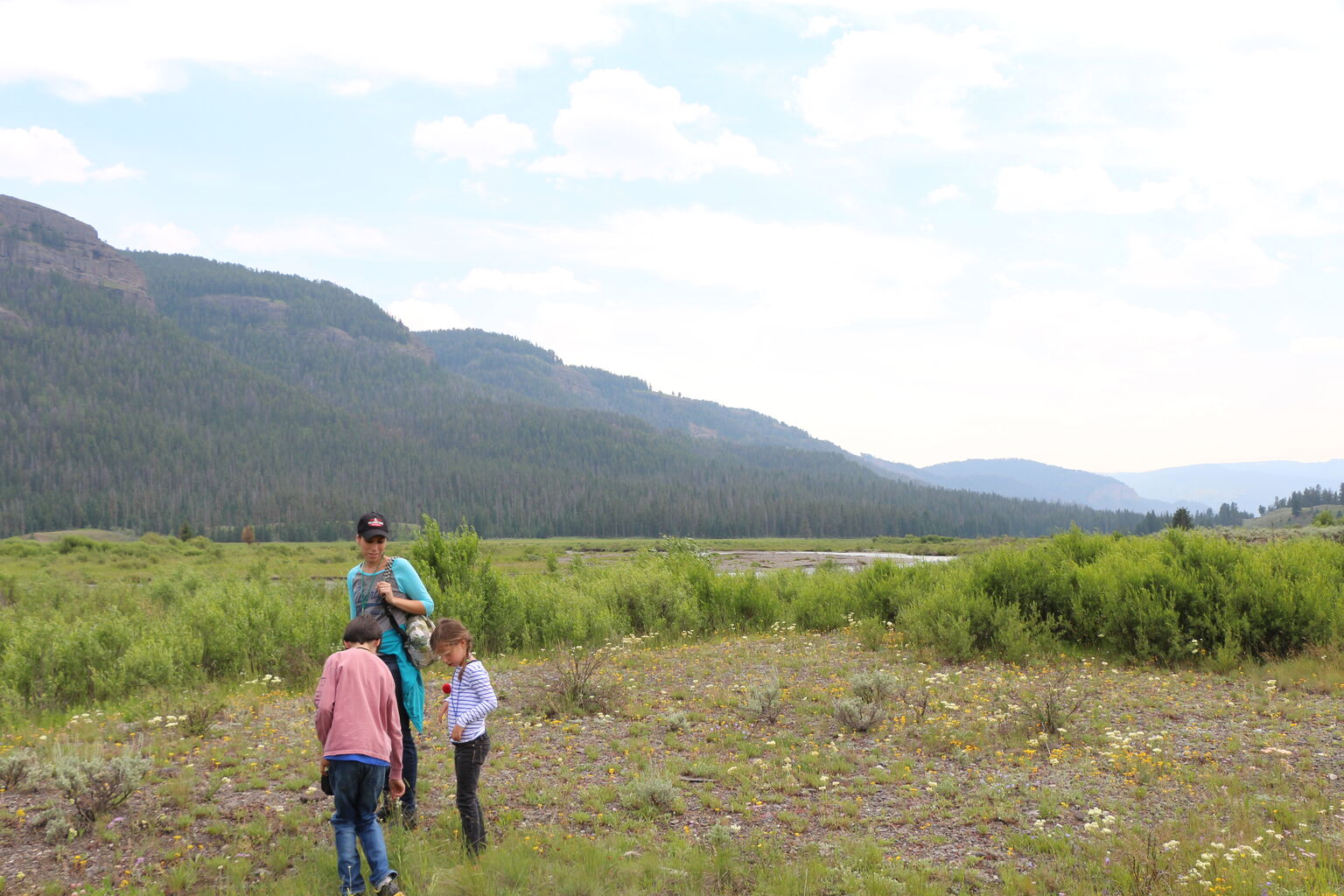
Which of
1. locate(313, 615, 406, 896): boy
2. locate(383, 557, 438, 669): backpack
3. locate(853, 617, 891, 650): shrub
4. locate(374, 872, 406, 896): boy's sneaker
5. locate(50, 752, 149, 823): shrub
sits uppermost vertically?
locate(383, 557, 438, 669): backpack

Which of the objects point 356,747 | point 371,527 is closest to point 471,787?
point 356,747

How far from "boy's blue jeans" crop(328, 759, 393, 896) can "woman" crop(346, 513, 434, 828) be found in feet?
2.59

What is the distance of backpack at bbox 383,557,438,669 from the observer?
18.5 ft

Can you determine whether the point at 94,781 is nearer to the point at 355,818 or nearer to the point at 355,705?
the point at 355,818

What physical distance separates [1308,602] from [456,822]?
1324 cm

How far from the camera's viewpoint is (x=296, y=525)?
108 meters

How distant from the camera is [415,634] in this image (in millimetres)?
5617

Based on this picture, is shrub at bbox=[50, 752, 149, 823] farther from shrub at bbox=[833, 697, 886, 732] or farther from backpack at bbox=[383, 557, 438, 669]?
shrub at bbox=[833, 697, 886, 732]

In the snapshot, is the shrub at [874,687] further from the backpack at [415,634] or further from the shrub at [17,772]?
the shrub at [17,772]

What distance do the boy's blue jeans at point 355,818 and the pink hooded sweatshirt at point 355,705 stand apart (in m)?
0.12

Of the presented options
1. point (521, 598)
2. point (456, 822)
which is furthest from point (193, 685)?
point (456, 822)

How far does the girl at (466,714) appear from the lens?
17.5ft

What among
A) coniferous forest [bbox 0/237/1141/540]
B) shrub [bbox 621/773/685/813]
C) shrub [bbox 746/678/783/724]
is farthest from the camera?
coniferous forest [bbox 0/237/1141/540]

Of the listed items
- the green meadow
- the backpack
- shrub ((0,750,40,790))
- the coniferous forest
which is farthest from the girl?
the coniferous forest
